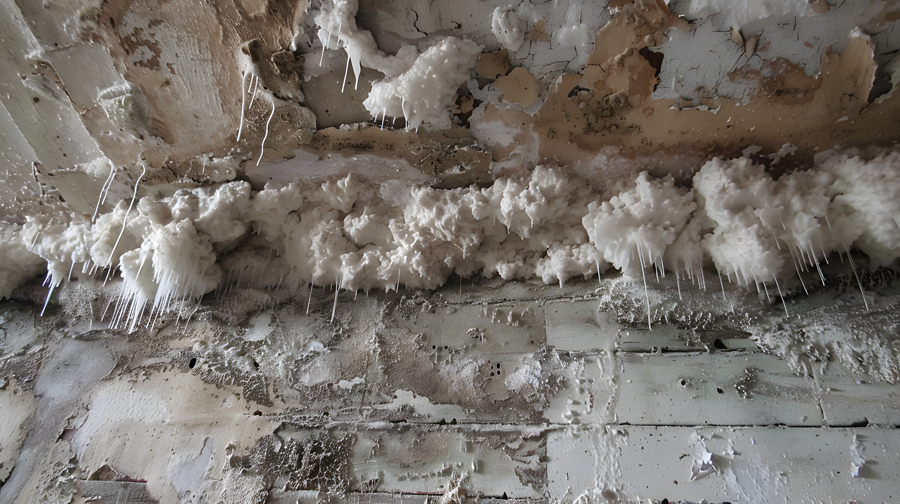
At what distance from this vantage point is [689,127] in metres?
2.02

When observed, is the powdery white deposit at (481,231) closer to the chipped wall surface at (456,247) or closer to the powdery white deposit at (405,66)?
the chipped wall surface at (456,247)

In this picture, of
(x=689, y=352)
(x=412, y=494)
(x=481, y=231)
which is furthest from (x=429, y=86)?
(x=412, y=494)

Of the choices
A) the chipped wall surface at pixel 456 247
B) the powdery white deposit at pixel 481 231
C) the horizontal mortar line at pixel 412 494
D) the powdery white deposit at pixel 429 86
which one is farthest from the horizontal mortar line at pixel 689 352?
the powdery white deposit at pixel 429 86

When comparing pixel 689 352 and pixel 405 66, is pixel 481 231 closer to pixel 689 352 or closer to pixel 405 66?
pixel 405 66

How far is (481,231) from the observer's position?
248cm

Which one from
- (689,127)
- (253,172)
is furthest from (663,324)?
(253,172)

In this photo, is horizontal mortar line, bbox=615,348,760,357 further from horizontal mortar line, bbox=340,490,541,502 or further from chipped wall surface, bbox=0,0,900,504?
→ horizontal mortar line, bbox=340,490,541,502

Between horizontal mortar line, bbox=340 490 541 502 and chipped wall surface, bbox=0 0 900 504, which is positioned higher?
chipped wall surface, bbox=0 0 900 504

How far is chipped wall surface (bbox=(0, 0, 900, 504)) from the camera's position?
6.09 feet

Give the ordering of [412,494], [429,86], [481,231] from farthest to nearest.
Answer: [481,231]
[412,494]
[429,86]

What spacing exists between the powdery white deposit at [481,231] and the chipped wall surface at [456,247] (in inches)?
0.6

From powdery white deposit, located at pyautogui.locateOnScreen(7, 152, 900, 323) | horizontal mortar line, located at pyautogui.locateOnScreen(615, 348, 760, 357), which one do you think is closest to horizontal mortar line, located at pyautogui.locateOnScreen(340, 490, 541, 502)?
horizontal mortar line, located at pyautogui.locateOnScreen(615, 348, 760, 357)

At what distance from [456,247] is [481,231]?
168 millimetres

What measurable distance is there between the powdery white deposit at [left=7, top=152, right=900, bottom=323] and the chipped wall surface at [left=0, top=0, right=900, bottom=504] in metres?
0.01
